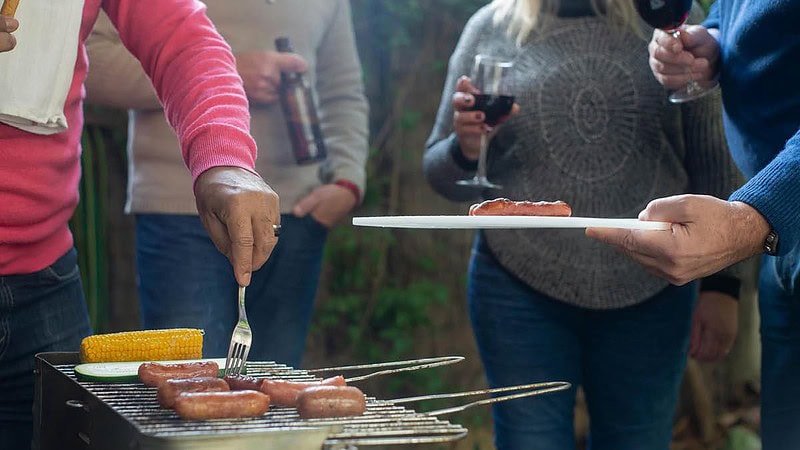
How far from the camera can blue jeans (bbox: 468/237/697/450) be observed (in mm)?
2490

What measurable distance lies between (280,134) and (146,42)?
821 millimetres

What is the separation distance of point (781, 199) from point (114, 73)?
168 cm

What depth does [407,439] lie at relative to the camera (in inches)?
47.8

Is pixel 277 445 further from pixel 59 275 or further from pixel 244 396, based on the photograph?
pixel 59 275

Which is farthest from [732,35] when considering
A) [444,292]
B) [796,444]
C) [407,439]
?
[444,292]

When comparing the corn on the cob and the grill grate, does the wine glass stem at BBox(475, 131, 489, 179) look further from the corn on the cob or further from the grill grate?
the grill grate

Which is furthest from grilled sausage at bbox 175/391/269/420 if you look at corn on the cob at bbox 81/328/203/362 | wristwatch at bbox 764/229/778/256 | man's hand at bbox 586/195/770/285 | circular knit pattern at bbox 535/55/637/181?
circular knit pattern at bbox 535/55/637/181

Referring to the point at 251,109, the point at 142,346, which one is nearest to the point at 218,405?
the point at 142,346

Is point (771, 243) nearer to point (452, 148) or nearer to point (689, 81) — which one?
point (689, 81)

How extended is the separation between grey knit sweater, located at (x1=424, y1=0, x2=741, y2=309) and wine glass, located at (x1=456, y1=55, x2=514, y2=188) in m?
0.16

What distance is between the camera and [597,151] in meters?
2.51

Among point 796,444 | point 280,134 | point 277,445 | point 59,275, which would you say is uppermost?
point 280,134

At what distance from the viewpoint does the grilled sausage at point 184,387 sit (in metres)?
1.40

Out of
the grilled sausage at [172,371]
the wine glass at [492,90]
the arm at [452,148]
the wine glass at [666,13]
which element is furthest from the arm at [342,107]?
the grilled sausage at [172,371]
